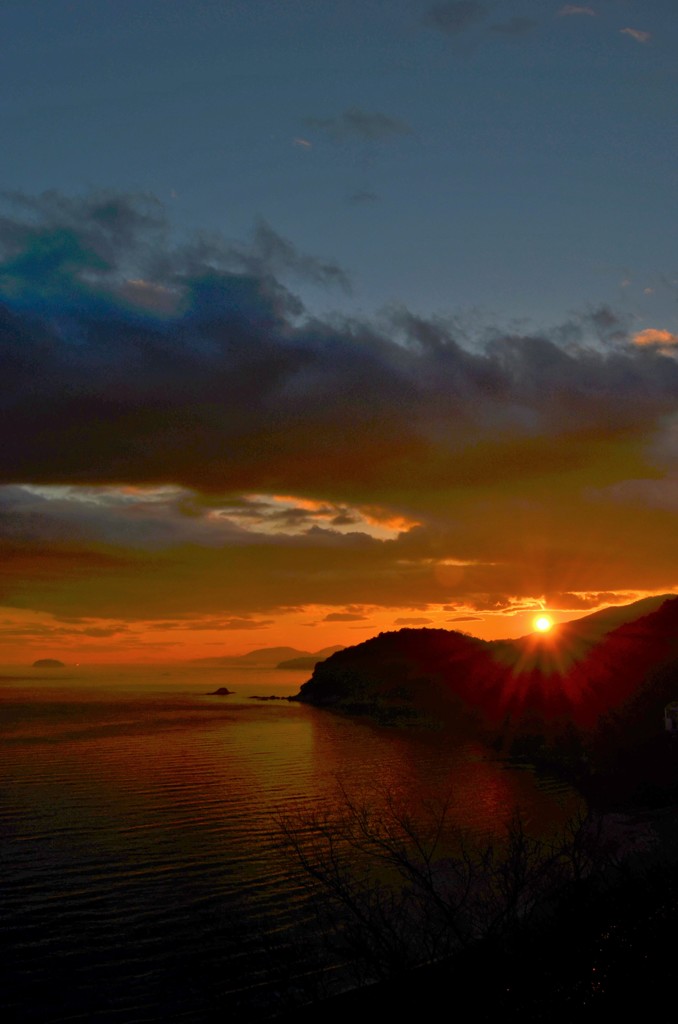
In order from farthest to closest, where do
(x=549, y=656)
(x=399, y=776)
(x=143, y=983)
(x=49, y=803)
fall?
(x=549, y=656), (x=399, y=776), (x=49, y=803), (x=143, y=983)

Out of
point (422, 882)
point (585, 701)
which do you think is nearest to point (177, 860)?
point (422, 882)

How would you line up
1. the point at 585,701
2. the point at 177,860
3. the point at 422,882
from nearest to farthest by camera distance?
the point at 422,882
the point at 177,860
the point at 585,701

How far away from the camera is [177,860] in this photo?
138ft

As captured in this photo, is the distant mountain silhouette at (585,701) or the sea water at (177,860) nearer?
the sea water at (177,860)

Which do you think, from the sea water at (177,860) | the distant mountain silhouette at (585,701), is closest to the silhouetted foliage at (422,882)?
the sea water at (177,860)

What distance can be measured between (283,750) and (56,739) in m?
38.0

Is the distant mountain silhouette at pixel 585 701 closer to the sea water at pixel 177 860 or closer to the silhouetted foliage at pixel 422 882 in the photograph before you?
the sea water at pixel 177 860

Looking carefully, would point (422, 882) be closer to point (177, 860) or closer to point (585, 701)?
point (177, 860)

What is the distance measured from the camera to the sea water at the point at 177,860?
86.4ft

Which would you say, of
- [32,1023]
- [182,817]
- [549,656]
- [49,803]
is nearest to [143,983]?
[32,1023]

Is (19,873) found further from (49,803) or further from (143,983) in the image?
(49,803)

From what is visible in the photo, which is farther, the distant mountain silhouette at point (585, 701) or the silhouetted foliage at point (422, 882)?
the distant mountain silhouette at point (585, 701)

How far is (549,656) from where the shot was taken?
16088cm

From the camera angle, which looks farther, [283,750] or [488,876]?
[283,750]
